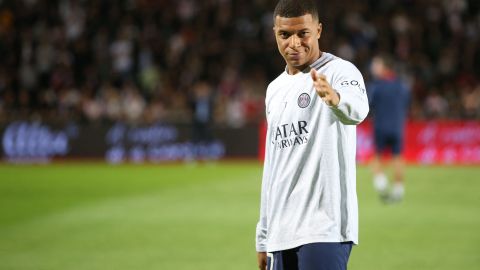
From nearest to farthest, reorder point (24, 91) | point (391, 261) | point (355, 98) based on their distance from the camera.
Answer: point (355, 98) < point (391, 261) < point (24, 91)

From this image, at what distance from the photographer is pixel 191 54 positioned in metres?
25.8

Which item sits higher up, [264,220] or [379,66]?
[379,66]

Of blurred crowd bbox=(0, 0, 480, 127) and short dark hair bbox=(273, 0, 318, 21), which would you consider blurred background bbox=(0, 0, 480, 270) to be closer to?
blurred crowd bbox=(0, 0, 480, 127)

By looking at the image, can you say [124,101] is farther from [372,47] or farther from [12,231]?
[12,231]

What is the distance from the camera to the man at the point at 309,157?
399 cm

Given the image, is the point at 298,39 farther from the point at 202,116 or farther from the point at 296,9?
the point at 202,116

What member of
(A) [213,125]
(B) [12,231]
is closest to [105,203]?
(B) [12,231]

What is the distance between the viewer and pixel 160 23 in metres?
27.5

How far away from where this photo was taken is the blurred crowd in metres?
24.1

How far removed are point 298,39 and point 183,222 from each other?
825 cm

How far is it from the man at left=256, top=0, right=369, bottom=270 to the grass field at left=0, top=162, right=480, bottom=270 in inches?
181

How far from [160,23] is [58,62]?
378 cm

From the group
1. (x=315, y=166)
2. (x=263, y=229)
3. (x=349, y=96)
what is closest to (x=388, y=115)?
(x=263, y=229)

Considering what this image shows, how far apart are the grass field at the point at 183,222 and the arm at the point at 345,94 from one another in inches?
194
